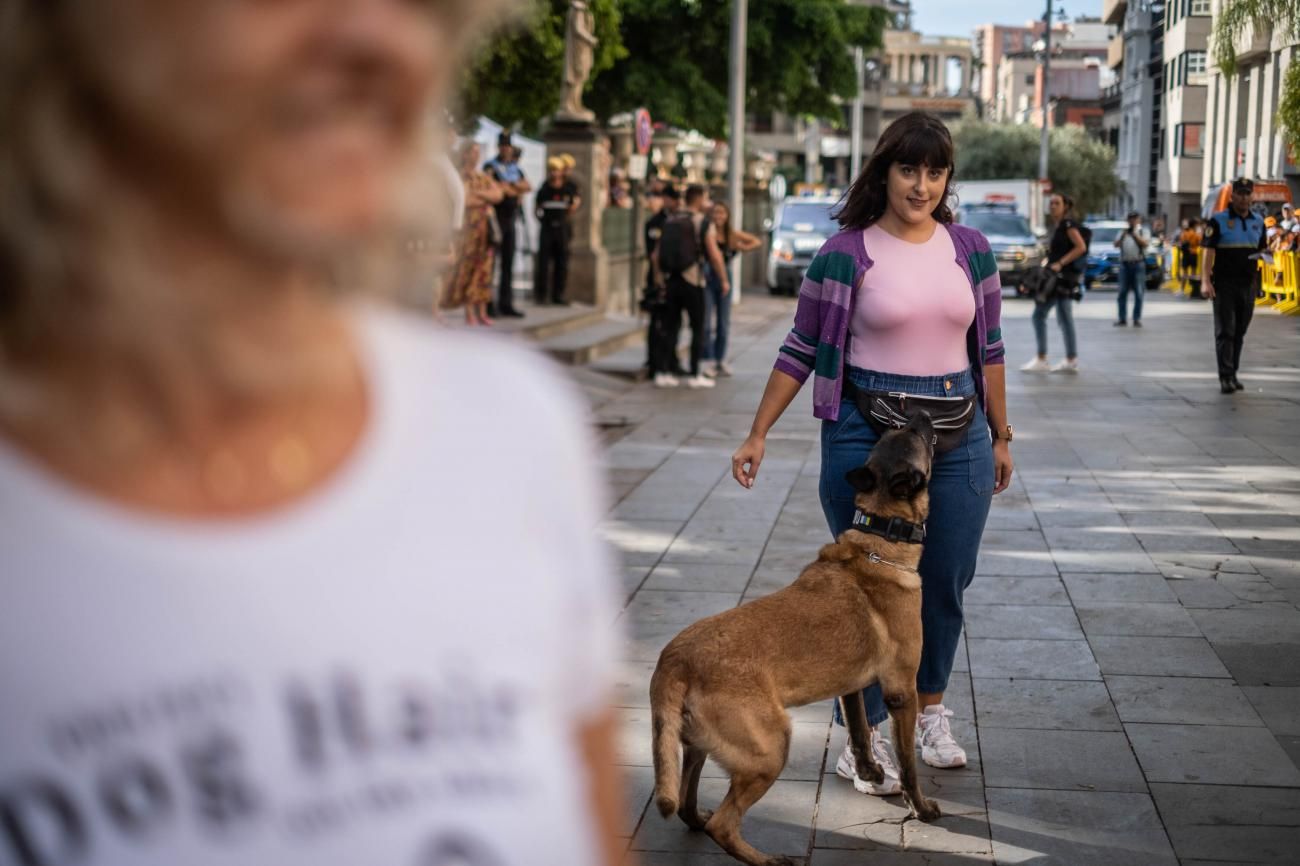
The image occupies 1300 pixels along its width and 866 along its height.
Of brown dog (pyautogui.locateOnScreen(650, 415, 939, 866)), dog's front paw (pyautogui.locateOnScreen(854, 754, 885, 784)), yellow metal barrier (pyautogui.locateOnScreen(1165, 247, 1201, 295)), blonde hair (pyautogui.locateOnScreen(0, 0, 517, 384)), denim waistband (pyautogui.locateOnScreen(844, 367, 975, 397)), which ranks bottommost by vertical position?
yellow metal barrier (pyautogui.locateOnScreen(1165, 247, 1201, 295))

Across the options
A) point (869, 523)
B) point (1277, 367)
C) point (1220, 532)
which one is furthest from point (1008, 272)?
point (869, 523)

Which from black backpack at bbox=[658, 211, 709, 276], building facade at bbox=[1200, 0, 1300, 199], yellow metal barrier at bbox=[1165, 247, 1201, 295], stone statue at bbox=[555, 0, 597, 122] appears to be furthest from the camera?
building facade at bbox=[1200, 0, 1300, 199]

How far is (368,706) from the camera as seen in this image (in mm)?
1188

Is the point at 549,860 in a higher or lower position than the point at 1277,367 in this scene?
higher

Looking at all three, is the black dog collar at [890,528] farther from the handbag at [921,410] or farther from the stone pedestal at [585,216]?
the stone pedestal at [585,216]

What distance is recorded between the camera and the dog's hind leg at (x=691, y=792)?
178 inches

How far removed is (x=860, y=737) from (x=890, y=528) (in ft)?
2.56

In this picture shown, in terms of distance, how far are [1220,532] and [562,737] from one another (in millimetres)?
8668

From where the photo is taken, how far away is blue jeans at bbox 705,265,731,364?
58.0 feet

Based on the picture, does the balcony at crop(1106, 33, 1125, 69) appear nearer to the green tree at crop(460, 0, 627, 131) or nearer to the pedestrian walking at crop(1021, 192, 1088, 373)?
→ the green tree at crop(460, 0, 627, 131)

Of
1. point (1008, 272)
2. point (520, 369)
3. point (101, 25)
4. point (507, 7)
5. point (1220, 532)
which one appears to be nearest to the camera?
point (101, 25)

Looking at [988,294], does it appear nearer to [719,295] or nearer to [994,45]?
[719,295]

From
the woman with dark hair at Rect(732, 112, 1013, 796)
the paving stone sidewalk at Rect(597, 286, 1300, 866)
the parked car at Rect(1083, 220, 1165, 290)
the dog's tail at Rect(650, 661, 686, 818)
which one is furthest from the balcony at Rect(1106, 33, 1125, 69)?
the dog's tail at Rect(650, 661, 686, 818)

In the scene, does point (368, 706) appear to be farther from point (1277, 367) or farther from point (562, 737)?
point (1277, 367)
